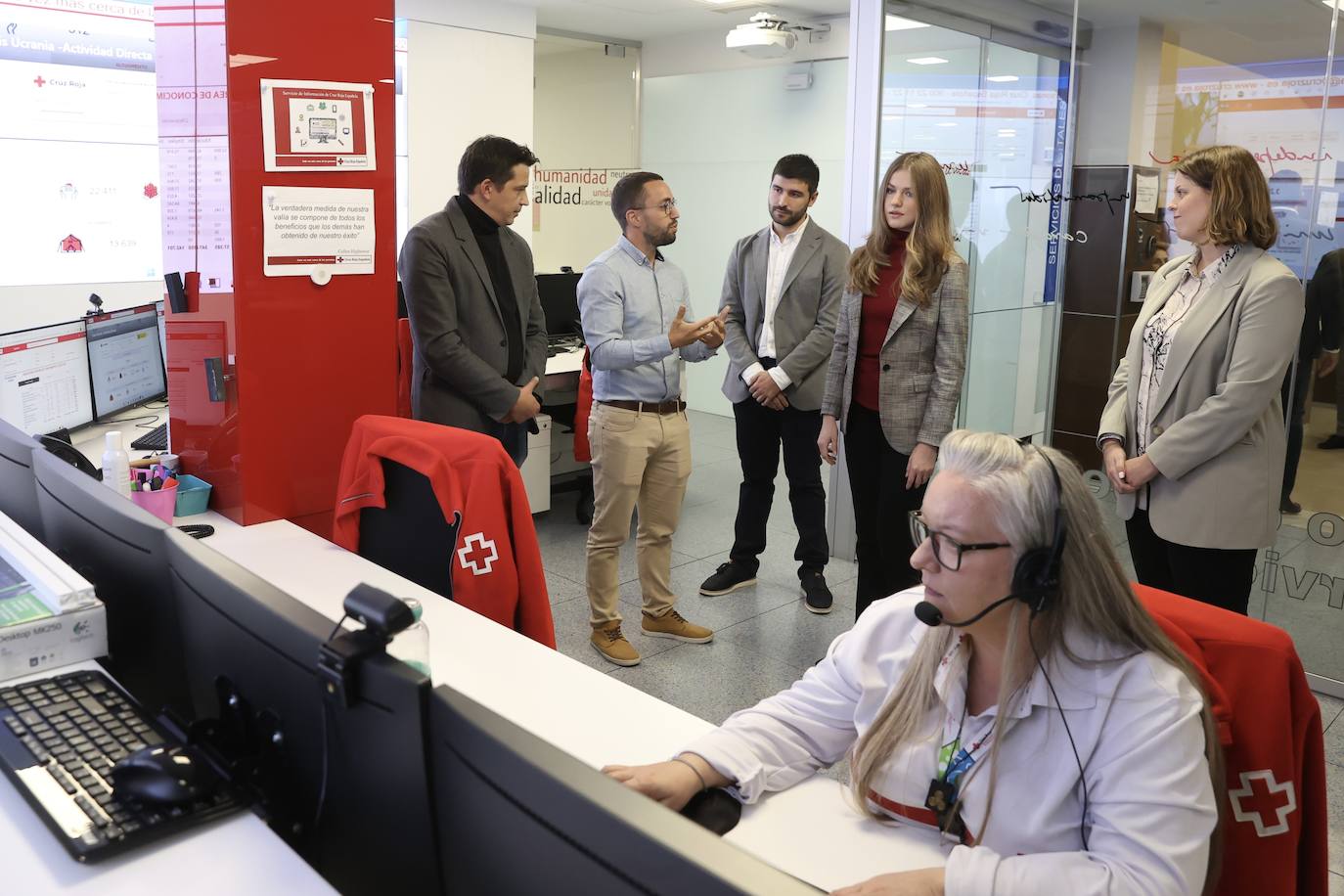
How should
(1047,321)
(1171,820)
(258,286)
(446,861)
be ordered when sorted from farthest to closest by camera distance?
(1047,321) < (258,286) < (1171,820) < (446,861)

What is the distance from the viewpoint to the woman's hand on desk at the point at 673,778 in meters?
1.39

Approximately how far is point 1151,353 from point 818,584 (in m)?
1.70

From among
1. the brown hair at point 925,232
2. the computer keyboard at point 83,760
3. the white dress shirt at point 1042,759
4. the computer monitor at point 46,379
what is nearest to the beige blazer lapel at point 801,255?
the brown hair at point 925,232

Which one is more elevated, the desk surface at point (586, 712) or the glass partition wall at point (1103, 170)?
the glass partition wall at point (1103, 170)

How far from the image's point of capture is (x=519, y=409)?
3475mm

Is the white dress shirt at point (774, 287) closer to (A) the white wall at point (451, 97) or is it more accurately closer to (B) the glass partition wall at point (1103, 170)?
(B) the glass partition wall at point (1103, 170)

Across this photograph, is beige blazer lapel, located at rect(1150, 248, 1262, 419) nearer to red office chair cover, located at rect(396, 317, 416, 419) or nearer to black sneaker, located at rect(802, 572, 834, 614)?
black sneaker, located at rect(802, 572, 834, 614)

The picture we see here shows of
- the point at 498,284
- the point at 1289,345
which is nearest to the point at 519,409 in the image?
the point at 498,284

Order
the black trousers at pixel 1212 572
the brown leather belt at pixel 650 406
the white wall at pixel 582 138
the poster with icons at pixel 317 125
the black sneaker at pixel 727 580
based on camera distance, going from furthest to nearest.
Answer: the white wall at pixel 582 138
the black sneaker at pixel 727 580
the brown leather belt at pixel 650 406
the black trousers at pixel 1212 572
the poster with icons at pixel 317 125

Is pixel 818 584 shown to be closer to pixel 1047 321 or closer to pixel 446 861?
pixel 1047 321

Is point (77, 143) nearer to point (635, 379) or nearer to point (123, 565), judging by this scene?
point (635, 379)

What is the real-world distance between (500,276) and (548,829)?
9.41 feet

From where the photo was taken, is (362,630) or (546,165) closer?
(362,630)

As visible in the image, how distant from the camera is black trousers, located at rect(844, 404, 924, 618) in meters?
3.62
